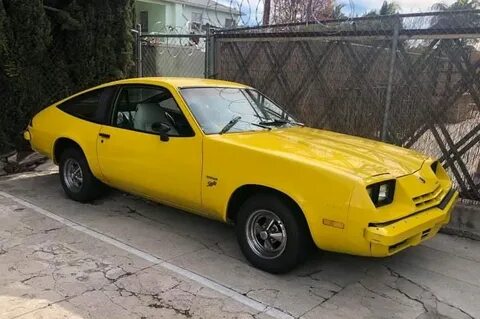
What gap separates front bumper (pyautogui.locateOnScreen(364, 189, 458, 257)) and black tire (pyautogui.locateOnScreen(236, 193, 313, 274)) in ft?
1.88

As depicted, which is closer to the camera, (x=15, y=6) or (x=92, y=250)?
(x=92, y=250)

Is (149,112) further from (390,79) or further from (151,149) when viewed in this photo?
(390,79)

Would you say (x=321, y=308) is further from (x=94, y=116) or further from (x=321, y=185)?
(x=94, y=116)

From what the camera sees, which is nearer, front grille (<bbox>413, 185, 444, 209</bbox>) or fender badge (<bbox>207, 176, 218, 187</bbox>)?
front grille (<bbox>413, 185, 444, 209</bbox>)

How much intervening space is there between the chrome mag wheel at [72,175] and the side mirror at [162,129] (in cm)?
157

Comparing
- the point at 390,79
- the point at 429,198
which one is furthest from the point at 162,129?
the point at 390,79

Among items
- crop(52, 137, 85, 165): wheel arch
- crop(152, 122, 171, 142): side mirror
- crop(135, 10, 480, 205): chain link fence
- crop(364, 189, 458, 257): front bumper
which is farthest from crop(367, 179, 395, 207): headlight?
crop(52, 137, 85, 165): wheel arch

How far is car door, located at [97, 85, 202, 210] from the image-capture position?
4371 mm

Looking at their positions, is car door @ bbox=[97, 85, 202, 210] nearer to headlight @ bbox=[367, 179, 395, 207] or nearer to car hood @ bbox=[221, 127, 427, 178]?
car hood @ bbox=[221, 127, 427, 178]

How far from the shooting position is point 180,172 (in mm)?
4398

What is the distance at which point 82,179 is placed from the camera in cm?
559

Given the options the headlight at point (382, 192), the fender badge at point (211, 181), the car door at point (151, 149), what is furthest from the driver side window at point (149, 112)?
the headlight at point (382, 192)

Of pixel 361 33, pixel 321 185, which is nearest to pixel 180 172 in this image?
pixel 321 185

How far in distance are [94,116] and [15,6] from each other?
290cm
